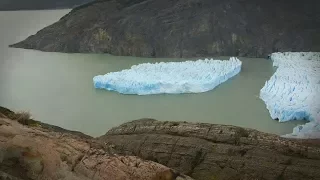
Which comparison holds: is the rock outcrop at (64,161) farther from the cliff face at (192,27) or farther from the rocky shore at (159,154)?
the cliff face at (192,27)

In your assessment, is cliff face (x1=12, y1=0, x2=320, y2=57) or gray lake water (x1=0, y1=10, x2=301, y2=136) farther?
cliff face (x1=12, y1=0, x2=320, y2=57)

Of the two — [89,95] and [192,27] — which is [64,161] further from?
[192,27]

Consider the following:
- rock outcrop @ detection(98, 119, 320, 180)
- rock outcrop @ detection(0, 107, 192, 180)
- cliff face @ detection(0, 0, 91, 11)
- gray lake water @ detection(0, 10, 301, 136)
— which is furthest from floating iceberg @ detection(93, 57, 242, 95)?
rock outcrop @ detection(0, 107, 192, 180)

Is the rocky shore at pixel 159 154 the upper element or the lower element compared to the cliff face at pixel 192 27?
lower

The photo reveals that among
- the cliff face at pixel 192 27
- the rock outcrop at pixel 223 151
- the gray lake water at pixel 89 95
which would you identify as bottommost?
the rock outcrop at pixel 223 151

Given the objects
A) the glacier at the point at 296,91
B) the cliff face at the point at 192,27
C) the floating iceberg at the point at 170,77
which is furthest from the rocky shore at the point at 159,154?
the cliff face at the point at 192,27

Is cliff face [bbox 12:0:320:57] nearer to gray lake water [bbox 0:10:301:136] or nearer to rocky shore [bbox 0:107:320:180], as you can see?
gray lake water [bbox 0:10:301:136]

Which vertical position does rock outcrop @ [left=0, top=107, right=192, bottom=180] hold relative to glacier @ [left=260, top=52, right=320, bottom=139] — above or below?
below
